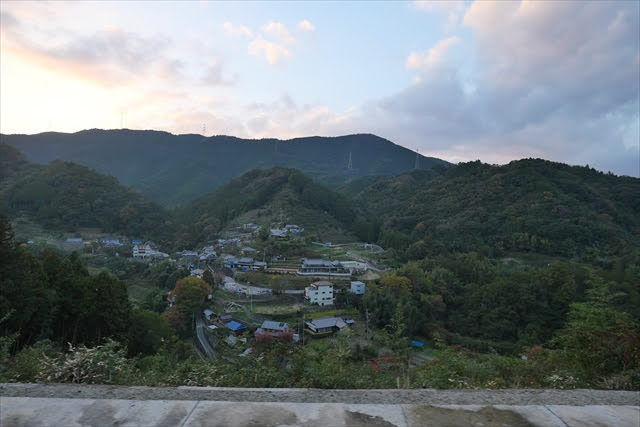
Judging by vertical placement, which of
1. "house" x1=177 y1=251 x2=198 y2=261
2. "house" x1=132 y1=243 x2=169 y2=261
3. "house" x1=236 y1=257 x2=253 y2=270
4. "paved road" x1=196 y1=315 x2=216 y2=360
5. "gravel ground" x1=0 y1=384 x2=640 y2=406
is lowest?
"paved road" x1=196 y1=315 x2=216 y2=360

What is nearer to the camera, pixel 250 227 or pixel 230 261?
pixel 230 261

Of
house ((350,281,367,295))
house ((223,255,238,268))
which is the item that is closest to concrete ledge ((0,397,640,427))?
house ((350,281,367,295))

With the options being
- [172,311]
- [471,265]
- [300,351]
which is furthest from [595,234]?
[300,351]

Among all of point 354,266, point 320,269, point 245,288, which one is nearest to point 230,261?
point 245,288

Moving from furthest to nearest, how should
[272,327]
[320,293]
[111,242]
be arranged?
1. [111,242]
2. [320,293]
3. [272,327]

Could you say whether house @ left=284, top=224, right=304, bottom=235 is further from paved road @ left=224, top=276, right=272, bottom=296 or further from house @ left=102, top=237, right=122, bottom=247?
house @ left=102, top=237, right=122, bottom=247

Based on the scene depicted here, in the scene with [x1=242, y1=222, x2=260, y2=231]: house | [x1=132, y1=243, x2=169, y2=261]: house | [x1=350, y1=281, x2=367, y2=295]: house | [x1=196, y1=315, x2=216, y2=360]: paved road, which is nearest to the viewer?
[x1=196, y1=315, x2=216, y2=360]: paved road

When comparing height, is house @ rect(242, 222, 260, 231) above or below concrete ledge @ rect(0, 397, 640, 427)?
below

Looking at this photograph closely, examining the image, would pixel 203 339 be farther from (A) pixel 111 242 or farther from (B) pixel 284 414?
(A) pixel 111 242
